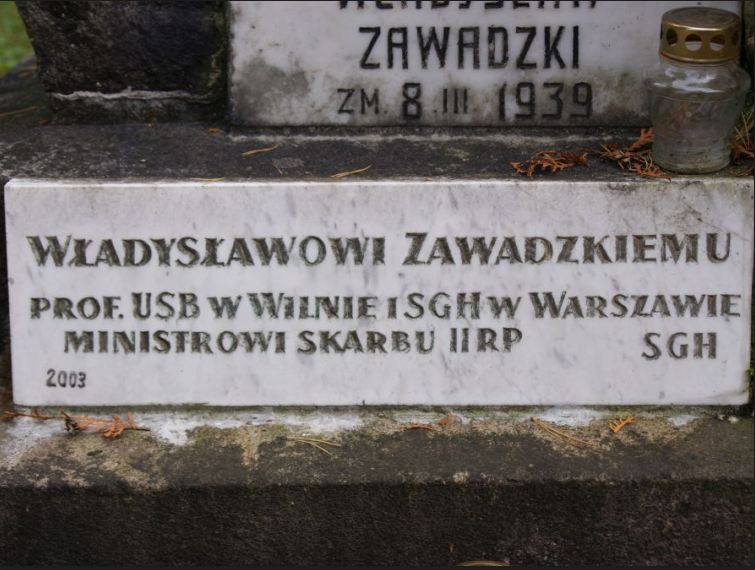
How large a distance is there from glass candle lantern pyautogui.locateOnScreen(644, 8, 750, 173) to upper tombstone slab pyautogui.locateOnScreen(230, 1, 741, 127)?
0.88 ft

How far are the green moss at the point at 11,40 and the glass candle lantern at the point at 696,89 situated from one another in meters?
3.25

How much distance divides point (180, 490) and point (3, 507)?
396 millimetres

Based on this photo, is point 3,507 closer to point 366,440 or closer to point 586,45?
point 366,440

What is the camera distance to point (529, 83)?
128 inches

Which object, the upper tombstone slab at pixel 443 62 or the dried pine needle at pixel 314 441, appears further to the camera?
the upper tombstone slab at pixel 443 62

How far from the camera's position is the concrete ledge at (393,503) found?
270cm

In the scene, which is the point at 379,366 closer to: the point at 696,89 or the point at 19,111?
the point at 696,89

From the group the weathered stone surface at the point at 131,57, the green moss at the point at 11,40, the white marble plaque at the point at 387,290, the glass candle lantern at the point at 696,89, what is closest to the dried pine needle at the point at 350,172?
the white marble plaque at the point at 387,290

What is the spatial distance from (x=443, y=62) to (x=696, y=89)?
68 centimetres

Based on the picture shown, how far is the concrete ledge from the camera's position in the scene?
270 cm

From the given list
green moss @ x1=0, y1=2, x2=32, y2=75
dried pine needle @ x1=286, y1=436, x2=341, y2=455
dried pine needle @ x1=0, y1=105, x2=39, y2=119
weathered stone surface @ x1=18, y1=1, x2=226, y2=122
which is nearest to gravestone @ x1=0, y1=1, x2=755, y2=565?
dried pine needle @ x1=286, y1=436, x2=341, y2=455

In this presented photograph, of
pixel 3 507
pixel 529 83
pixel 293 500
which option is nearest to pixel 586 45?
pixel 529 83

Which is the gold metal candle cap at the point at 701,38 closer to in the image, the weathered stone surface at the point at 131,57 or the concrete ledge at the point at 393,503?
the concrete ledge at the point at 393,503

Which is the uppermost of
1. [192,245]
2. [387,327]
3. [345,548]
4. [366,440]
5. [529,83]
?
[529,83]
